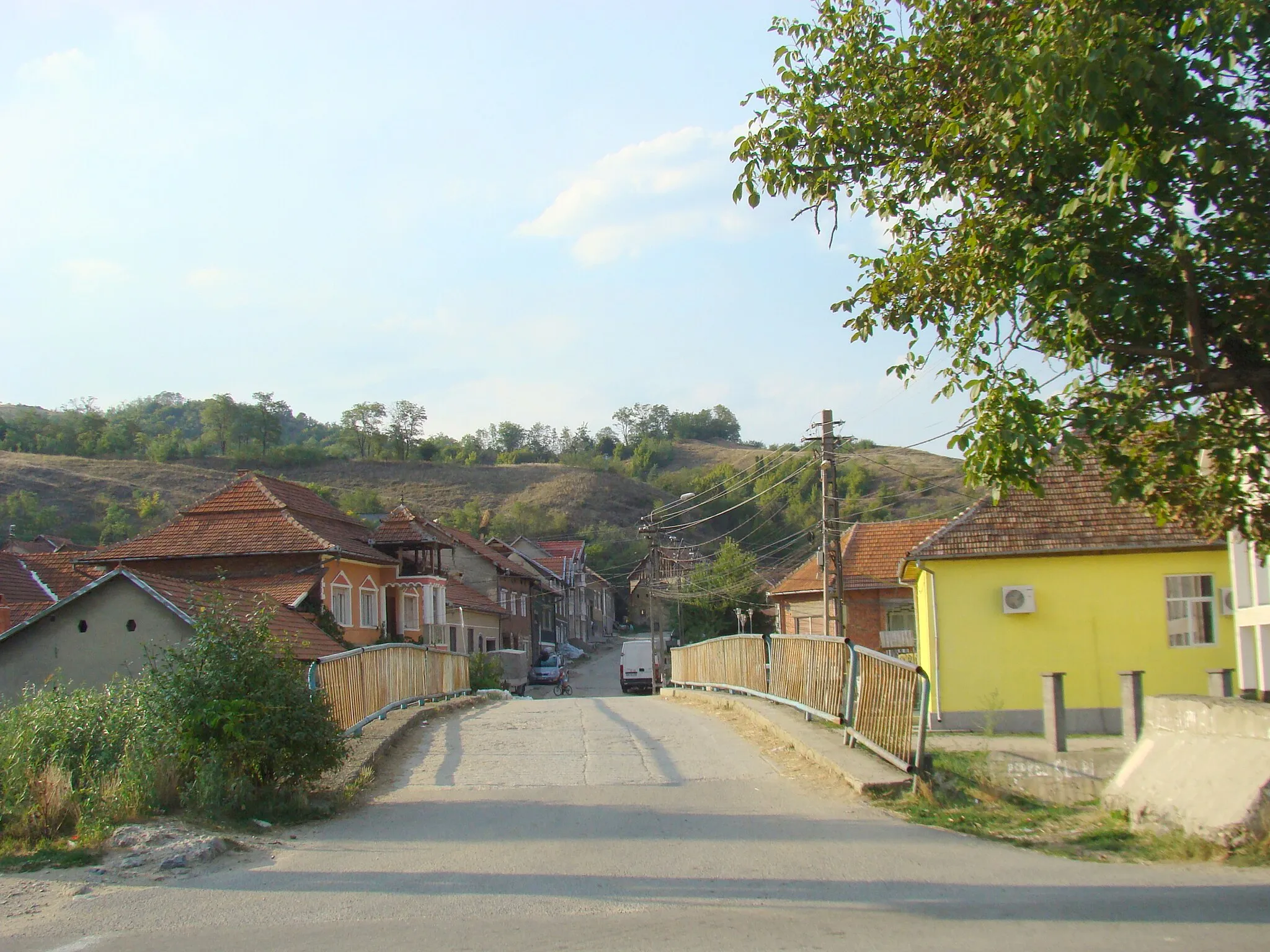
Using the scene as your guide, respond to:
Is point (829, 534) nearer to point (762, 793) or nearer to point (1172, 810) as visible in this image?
point (762, 793)

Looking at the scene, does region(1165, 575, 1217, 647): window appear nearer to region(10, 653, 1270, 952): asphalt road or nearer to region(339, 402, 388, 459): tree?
region(10, 653, 1270, 952): asphalt road

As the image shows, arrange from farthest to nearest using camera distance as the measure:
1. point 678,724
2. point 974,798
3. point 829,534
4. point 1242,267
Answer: point 829,534 < point 678,724 < point 974,798 < point 1242,267

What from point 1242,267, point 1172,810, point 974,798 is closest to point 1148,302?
point 1242,267

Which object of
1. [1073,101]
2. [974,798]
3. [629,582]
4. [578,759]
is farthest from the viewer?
[629,582]

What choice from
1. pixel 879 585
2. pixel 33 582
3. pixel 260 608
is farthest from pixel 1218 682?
pixel 33 582

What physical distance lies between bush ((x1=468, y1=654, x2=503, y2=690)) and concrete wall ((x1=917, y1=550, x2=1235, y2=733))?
2498cm

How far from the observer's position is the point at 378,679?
17.7 metres

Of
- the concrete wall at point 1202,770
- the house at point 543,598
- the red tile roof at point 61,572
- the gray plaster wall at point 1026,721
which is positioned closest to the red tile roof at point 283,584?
the red tile roof at point 61,572

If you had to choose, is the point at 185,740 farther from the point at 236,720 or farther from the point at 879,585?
the point at 879,585

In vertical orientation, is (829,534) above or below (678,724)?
above

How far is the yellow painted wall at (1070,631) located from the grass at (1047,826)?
28.2ft

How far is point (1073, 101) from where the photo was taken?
779cm

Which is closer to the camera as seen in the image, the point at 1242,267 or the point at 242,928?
the point at 242,928

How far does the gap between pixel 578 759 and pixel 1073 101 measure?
9108 millimetres
